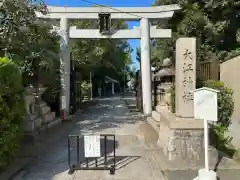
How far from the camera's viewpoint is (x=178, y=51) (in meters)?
7.25

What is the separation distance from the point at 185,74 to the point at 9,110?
13.7ft

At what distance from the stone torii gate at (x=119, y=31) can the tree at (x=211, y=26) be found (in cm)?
100

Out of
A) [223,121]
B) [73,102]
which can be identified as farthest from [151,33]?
[223,121]

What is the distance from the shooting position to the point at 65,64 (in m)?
15.5

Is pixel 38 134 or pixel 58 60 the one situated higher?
pixel 58 60

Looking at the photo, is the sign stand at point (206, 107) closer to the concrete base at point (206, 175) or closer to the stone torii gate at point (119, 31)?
the concrete base at point (206, 175)

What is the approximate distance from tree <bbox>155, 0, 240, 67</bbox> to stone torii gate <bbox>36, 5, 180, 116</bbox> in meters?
1.00

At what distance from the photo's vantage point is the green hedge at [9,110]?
5.75 meters

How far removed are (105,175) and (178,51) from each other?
3462 mm

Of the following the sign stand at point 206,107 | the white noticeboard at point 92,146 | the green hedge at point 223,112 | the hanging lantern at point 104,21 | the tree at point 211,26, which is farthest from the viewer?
the tree at point 211,26

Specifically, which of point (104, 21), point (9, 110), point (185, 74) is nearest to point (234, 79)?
point (185, 74)

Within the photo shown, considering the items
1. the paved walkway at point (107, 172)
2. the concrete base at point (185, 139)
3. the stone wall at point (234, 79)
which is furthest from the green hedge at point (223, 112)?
the concrete base at point (185, 139)

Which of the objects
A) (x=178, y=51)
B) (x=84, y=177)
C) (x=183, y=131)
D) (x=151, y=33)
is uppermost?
(x=151, y=33)

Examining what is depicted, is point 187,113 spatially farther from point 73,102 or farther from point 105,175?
point 73,102
